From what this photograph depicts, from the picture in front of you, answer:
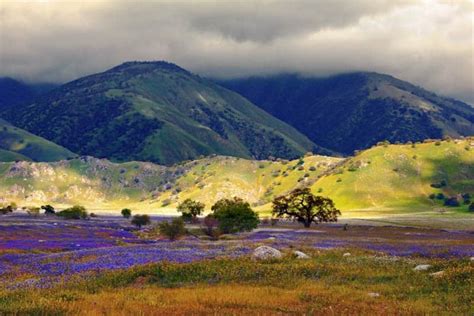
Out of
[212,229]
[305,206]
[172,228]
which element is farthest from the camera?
[305,206]

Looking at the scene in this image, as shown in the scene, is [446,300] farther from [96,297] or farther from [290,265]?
[96,297]

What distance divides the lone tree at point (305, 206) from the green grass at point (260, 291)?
7382 centimetres

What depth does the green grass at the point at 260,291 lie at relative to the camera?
1956 cm

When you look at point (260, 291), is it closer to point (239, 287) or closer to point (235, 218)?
point (239, 287)

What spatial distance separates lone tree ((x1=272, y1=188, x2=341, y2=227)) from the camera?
358 ft

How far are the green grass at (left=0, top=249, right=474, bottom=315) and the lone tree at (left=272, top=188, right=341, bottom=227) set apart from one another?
2906 inches

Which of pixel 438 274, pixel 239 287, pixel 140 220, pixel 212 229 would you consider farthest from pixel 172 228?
pixel 438 274

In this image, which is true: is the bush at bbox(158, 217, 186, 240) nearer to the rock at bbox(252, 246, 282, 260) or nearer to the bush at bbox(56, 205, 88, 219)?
the rock at bbox(252, 246, 282, 260)

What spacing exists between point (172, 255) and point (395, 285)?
21.5 meters

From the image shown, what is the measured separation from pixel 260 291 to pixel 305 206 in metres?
90.3

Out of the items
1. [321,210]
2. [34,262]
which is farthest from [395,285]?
[321,210]

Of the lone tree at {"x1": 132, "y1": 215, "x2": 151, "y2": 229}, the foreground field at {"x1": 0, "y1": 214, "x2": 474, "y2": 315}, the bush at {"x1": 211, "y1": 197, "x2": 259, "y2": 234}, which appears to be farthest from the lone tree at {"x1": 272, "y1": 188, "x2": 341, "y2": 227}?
the foreground field at {"x1": 0, "y1": 214, "x2": 474, "y2": 315}

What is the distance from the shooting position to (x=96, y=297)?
22531 mm

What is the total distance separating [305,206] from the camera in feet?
370
